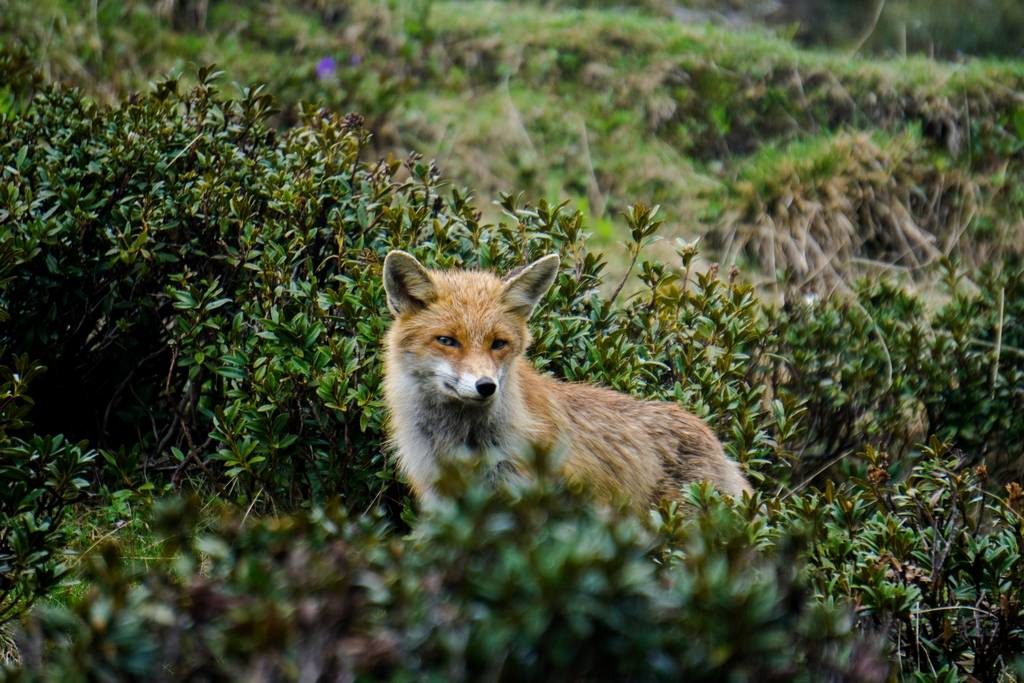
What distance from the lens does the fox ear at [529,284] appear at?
5195mm

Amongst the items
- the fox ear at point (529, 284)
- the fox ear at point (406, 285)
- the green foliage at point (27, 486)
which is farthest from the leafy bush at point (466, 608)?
the fox ear at point (529, 284)

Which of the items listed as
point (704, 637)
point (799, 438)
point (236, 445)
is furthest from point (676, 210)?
point (704, 637)

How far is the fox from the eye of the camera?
5.04m

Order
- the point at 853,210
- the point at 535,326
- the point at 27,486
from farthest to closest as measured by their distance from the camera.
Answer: the point at 853,210 < the point at 535,326 < the point at 27,486

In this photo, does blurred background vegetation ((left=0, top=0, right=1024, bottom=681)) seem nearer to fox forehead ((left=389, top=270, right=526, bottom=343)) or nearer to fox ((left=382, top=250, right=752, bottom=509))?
fox ((left=382, top=250, right=752, bottom=509))

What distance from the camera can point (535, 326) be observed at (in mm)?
5973

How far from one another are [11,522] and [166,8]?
8499mm

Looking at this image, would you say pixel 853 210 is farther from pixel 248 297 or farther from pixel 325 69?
pixel 248 297

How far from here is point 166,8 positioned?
37.8ft

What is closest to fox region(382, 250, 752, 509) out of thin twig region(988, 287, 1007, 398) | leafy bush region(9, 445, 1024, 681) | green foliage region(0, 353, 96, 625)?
green foliage region(0, 353, 96, 625)

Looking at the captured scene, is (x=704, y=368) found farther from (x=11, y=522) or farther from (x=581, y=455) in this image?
(x=11, y=522)

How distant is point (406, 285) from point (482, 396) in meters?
0.74

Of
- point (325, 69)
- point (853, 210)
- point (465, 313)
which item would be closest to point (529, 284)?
point (465, 313)

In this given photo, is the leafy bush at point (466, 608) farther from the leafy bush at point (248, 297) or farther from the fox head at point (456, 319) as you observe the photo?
the leafy bush at point (248, 297)
